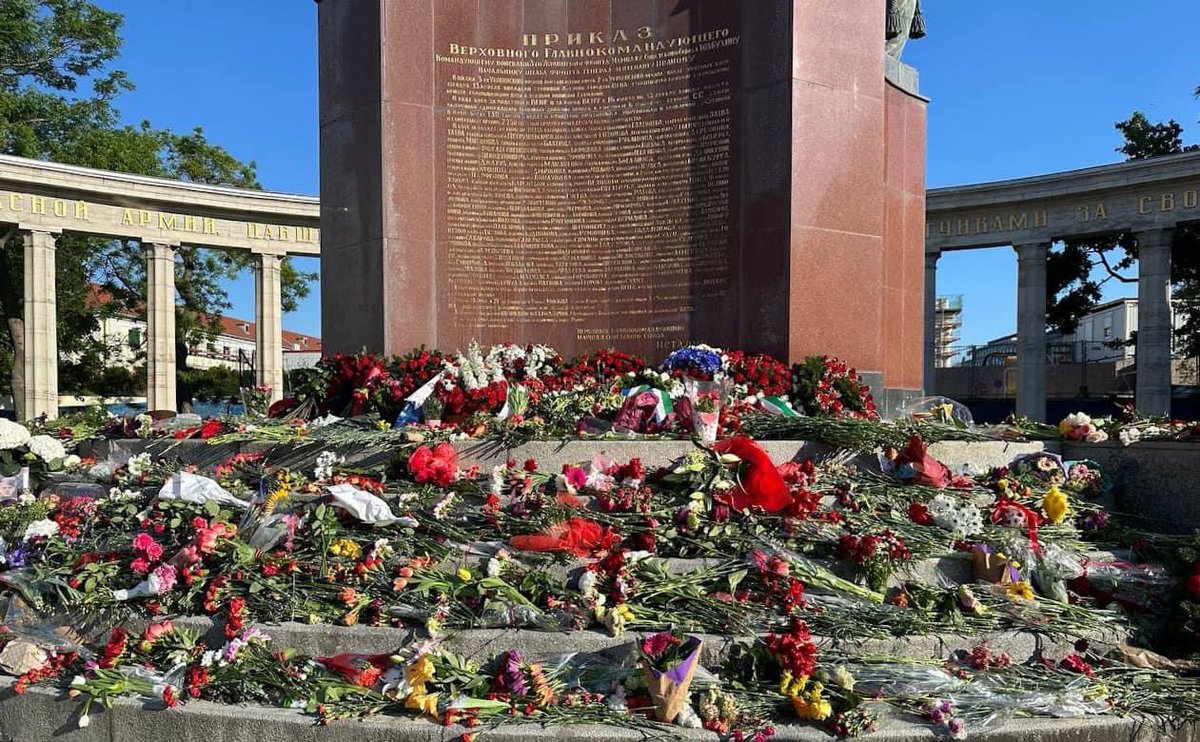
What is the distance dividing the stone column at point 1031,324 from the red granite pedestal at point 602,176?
22.1 meters

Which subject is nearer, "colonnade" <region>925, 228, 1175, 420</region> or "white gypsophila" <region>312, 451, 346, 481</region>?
"white gypsophila" <region>312, 451, 346, 481</region>

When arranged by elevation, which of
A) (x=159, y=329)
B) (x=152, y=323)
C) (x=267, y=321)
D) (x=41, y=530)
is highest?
(x=267, y=321)

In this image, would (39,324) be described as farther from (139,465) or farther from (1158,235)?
(1158,235)

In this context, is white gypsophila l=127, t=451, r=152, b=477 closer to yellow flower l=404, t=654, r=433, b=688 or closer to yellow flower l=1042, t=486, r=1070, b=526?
yellow flower l=404, t=654, r=433, b=688

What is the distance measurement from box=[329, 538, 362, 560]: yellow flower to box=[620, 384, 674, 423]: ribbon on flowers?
361 centimetres

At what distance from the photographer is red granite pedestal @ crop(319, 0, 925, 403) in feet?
33.6

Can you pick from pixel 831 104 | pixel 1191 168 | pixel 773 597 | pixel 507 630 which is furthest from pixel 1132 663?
pixel 1191 168

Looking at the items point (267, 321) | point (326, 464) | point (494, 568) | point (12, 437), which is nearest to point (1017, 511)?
point (494, 568)

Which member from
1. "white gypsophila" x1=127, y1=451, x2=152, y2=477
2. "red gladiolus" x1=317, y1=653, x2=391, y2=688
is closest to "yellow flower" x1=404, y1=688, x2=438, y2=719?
"red gladiolus" x1=317, y1=653, x2=391, y2=688

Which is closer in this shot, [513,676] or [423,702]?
[423,702]

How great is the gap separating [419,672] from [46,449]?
21.3 feet

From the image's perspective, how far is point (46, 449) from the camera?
8.71 metres

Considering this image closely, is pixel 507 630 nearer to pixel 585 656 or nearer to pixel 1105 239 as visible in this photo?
pixel 585 656

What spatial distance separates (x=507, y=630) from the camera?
17.0ft
